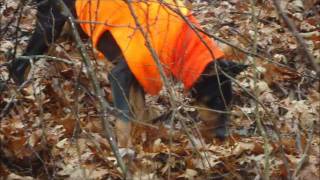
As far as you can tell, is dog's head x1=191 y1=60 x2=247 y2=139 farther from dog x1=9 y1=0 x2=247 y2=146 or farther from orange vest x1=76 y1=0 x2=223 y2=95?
orange vest x1=76 y1=0 x2=223 y2=95

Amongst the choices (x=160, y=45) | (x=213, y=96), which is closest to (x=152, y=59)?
(x=160, y=45)

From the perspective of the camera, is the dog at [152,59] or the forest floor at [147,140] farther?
the dog at [152,59]

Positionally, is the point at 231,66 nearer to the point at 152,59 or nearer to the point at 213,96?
the point at 213,96

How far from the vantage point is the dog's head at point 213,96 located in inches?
204

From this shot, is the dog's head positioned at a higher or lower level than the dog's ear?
lower

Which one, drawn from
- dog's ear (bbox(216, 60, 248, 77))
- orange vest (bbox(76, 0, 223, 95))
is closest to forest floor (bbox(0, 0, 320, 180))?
dog's ear (bbox(216, 60, 248, 77))

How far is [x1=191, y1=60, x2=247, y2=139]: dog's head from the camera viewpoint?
5.18 m

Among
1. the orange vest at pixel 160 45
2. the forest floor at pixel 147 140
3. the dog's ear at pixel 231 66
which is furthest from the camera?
the dog's ear at pixel 231 66

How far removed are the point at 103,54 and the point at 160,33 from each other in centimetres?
82

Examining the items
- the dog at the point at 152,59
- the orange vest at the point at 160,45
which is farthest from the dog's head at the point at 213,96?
the orange vest at the point at 160,45

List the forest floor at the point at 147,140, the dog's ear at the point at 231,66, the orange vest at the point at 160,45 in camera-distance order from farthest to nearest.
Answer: the dog's ear at the point at 231,66, the orange vest at the point at 160,45, the forest floor at the point at 147,140

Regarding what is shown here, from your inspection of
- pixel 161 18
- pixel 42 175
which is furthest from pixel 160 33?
pixel 42 175

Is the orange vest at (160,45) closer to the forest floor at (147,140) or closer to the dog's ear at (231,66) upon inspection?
the dog's ear at (231,66)

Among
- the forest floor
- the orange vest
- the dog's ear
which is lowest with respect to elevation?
the forest floor
